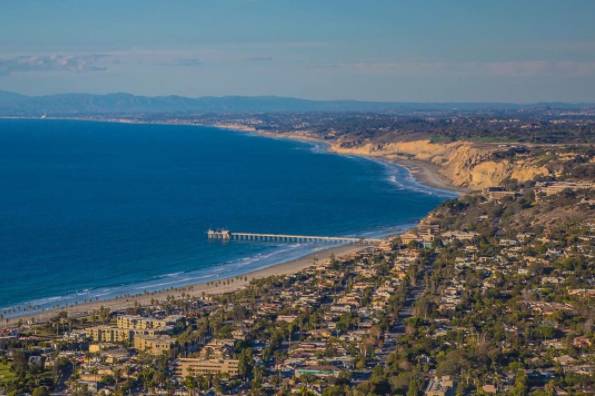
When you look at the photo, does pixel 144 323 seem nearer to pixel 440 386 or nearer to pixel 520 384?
pixel 440 386

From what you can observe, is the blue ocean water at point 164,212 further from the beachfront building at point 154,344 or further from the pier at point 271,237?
the beachfront building at point 154,344

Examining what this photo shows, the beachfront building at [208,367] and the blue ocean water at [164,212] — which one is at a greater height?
the beachfront building at [208,367]

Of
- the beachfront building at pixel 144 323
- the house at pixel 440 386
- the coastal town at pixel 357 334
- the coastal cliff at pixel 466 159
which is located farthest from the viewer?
the coastal cliff at pixel 466 159

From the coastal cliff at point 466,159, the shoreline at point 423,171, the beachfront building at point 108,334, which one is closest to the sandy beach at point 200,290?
the beachfront building at point 108,334

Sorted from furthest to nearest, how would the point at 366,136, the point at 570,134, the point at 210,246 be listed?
the point at 366,136 → the point at 570,134 → the point at 210,246

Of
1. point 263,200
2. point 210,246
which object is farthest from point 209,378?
point 263,200

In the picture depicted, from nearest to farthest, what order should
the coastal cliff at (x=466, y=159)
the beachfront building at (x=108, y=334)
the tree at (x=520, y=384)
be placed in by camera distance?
the tree at (x=520, y=384), the beachfront building at (x=108, y=334), the coastal cliff at (x=466, y=159)

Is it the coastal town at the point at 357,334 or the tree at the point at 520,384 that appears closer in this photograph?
the tree at the point at 520,384

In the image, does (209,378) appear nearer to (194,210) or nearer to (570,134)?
(194,210)
